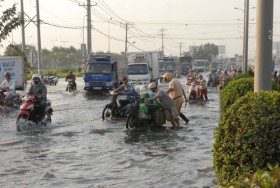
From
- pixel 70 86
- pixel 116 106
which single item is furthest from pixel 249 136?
pixel 70 86

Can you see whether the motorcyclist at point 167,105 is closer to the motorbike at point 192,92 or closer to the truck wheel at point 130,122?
the truck wheel at point 130,122

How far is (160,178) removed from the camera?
802 centimetres

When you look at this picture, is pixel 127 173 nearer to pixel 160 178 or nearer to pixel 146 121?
pixel 160 178

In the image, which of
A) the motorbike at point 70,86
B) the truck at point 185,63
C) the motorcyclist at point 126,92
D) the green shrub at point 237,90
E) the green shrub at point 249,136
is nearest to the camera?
the green shrub at point 249,136

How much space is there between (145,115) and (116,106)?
126 inches

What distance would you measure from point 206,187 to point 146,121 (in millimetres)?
6872

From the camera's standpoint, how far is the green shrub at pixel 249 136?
527cm

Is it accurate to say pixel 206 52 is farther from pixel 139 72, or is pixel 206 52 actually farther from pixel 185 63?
pixel 139 72

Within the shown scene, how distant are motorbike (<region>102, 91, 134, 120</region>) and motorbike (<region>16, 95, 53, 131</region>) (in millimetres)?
2934

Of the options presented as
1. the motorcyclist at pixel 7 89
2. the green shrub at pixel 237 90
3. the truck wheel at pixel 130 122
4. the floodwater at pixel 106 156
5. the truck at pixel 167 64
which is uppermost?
the truck at pixel 167 64

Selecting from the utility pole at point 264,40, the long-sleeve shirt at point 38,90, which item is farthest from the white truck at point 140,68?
the utility pole at point 264,40

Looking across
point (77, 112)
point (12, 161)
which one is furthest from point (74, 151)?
point (77, 112)

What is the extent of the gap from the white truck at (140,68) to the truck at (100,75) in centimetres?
210

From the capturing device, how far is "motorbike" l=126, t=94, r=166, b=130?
1386 cm
